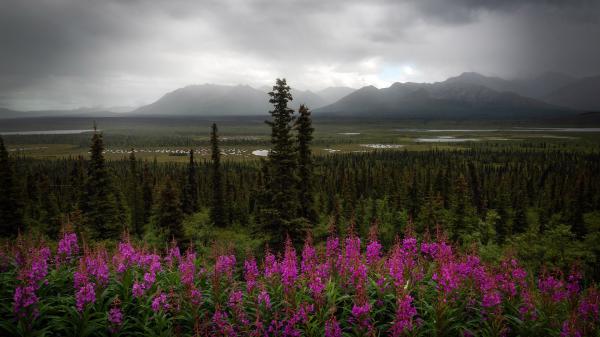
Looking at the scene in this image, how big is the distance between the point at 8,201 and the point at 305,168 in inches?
1460

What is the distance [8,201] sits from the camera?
3894cm

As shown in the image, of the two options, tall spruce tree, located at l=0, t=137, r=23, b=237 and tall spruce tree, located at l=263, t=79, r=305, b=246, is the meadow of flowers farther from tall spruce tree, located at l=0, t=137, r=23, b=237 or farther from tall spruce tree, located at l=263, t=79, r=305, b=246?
tall spruce tree, located at l=0, t=137, r=23, b=237

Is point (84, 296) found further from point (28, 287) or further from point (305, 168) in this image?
point (305, 168)

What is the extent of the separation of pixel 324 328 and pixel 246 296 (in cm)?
199

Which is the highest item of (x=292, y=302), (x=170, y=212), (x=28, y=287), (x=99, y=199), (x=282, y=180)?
(x=28, y=287)

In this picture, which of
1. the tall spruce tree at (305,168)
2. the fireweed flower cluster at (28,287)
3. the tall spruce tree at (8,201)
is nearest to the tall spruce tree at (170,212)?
the tall spruce tree at (305,168)

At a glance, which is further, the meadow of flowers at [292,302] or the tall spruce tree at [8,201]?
the tall spruce tree at [8,201]

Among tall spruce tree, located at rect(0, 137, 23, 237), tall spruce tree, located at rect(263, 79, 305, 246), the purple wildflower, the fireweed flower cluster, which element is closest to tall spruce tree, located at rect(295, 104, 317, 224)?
tall spruce tree, located at rect(263, 79, 305, 246)

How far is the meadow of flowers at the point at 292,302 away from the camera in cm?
607

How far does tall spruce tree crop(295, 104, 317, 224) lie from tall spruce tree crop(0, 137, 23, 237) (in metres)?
35.4

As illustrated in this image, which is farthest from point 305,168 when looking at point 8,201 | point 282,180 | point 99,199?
point 8,201

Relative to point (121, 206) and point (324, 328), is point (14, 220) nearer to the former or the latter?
point (121, 206)

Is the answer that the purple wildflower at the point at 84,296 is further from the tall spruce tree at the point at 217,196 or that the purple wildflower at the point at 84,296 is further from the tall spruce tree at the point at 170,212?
the tall spruce tree at the point at 217,196

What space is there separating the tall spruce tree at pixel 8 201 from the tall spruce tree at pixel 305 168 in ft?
116
